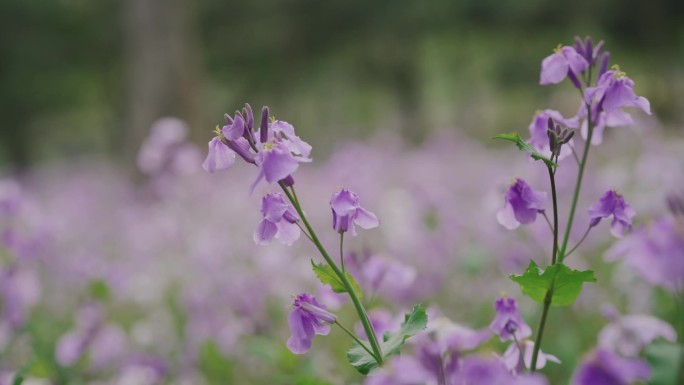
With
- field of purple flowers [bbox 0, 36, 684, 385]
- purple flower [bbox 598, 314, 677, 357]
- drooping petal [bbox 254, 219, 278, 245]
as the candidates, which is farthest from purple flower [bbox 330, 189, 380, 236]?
purple flower [bbox 598, 314, 677, 357]

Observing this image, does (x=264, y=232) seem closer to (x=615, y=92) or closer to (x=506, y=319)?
(x=506, y=319)

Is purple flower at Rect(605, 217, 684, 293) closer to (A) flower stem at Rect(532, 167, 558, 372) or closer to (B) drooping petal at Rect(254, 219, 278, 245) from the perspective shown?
(A) flower stem at Rect(532, 167, 558, 372)

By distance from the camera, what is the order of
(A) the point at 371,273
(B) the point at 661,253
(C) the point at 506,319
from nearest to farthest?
(B) the point at 661,253
(C) the point at 506,319
(A) the point at 371,273

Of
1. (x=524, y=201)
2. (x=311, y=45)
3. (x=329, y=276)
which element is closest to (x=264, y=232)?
(x=329, y=276)

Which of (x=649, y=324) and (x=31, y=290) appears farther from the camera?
(x=31, y=290)

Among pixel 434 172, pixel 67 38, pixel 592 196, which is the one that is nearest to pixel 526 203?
pixel 592 196

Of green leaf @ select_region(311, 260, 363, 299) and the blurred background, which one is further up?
the blurred background

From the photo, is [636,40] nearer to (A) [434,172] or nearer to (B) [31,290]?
(A) [434,172]
